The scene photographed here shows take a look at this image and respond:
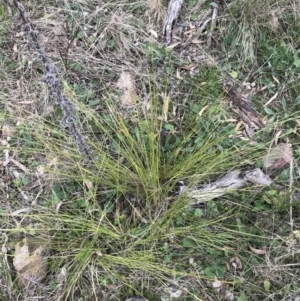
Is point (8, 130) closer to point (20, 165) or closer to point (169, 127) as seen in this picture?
point (20, 165)

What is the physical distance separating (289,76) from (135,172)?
1080 millimetres

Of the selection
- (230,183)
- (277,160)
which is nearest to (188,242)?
(230,183)

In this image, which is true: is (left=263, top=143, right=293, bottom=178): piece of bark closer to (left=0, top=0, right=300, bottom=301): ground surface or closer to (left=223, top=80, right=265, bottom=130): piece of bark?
(left=0, top=0, right=300, bottom=301): ground surface

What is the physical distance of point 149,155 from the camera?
7.27ft

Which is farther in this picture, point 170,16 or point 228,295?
point 170,16

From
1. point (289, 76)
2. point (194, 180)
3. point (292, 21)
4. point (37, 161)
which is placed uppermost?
point (292, 21)

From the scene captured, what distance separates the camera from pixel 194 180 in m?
2.11

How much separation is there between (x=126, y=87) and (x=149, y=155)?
51 cm

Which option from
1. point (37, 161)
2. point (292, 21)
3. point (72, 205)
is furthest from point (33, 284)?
point (292, 21)

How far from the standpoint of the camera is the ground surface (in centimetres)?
206

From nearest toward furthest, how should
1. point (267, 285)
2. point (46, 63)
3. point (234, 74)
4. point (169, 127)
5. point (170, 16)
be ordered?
point (46, 63) → point (267, 285) → point (169, 127) → point (234, 74) → point (170, 16)

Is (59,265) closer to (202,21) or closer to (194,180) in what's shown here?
(194,180)

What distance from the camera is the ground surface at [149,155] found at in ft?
6.76

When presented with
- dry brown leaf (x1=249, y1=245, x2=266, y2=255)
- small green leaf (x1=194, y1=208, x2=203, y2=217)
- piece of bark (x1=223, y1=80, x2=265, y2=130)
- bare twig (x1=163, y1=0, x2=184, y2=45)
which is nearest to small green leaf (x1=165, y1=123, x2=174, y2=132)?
piece of bark (x1=223, y1=80, x2=265, y2=130)
